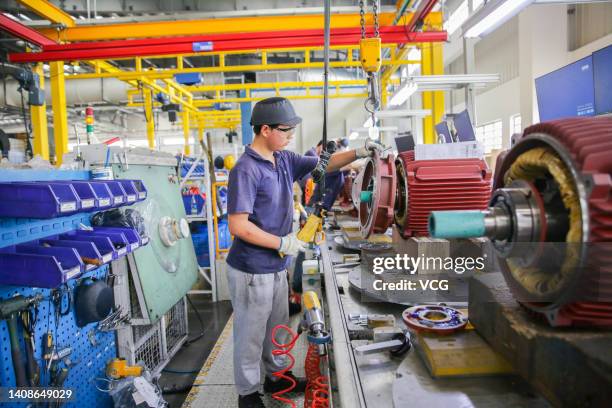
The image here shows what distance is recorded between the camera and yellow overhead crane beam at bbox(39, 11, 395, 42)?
4031 millimetres

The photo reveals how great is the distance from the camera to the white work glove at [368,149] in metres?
1.64

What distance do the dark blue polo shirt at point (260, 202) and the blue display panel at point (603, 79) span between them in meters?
1.57

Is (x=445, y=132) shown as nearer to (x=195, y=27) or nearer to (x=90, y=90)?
(x=195, y=27)

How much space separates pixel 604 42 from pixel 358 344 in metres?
5.84

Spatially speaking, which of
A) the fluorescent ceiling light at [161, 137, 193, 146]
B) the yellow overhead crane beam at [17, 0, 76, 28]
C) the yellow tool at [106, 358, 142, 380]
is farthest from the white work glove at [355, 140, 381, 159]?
the fluorescent ceiling light at [161, 137, 193, 146]

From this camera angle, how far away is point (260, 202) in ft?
6.42

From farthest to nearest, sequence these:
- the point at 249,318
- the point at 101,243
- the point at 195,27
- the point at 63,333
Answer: the point at 195,27 < the point at 249,318 < the point at 63,333 < the point at 101,243

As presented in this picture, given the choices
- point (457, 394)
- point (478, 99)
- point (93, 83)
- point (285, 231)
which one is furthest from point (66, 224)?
point (478, 99)

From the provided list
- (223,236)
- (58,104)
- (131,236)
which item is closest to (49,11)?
(58,104)

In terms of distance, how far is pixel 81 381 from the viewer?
1995 millimetres

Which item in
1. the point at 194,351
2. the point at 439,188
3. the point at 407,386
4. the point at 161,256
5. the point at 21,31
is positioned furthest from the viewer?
the point at 21,31

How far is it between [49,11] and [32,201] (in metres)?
3.39

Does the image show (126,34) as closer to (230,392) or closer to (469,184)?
(230,392)

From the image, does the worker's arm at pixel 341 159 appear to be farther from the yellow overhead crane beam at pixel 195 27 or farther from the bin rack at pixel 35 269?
the yellow overhead crane beam at pixel 195 27
